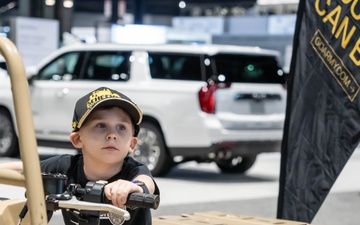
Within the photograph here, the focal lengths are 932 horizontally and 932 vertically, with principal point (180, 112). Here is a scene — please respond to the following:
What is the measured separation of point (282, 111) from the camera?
12836mm

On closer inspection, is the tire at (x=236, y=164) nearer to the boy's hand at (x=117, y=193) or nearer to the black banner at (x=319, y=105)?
the black banner at (x=319, y=105)

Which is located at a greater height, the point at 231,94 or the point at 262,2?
the point at 231,94

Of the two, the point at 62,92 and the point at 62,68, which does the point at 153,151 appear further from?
the point at 62,68

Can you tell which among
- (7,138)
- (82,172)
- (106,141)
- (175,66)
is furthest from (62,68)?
(106,141)

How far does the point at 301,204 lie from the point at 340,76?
0.82 metres

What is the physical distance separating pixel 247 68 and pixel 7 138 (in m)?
3.94

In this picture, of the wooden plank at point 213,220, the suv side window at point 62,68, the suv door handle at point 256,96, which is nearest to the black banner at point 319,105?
the wooden plank at point 213,220

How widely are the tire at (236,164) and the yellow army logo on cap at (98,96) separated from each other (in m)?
10.8

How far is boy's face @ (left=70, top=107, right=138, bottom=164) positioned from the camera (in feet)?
9.87

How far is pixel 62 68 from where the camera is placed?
13766mm

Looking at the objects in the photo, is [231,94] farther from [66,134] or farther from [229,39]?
[229,39]

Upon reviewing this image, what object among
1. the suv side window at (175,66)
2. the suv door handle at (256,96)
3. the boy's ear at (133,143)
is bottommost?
the suv door handle at (256,96)

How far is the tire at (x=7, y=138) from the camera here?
14.0 meters

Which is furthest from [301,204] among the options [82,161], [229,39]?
[229,39]
